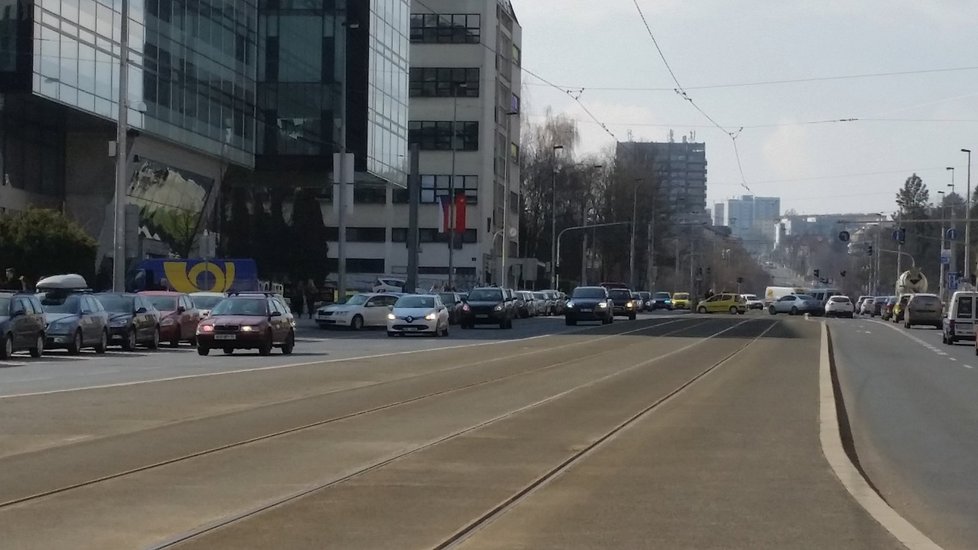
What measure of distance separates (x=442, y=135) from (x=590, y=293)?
45472mm

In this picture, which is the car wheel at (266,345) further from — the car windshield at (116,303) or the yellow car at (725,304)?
the yellow car at (725,304)

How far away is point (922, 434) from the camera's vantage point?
1764 centimetres

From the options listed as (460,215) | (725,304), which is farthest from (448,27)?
(460,215)

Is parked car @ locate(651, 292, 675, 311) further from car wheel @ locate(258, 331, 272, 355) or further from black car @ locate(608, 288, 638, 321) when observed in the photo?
car wheel @ locate(258, 331, 272, 355)

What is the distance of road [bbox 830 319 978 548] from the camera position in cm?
1116

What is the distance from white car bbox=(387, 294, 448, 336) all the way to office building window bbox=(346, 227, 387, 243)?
60.2 meters

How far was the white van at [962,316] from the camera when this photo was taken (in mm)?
48969

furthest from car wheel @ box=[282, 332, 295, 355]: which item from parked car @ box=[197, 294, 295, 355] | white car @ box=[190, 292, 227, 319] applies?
white car @ box=[190, 292, 227, 319]

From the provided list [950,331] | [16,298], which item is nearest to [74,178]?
[16,298]

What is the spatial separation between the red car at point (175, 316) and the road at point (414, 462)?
13226mm

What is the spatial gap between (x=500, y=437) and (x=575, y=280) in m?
121

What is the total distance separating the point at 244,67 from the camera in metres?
71.1

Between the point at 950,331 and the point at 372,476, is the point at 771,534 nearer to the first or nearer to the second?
the point at 372,476

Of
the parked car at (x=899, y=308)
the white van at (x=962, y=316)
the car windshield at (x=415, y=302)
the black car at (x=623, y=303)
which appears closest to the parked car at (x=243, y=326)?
the car windshield at (x=415, y=302)
